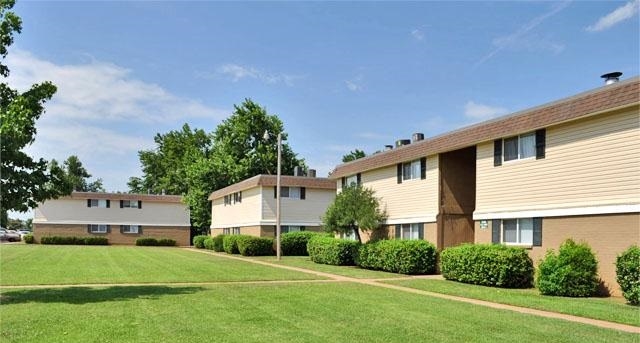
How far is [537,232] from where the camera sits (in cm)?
1714

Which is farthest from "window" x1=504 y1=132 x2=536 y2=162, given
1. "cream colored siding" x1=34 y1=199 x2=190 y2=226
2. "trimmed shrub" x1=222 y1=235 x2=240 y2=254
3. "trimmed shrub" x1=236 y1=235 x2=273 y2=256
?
"cream colored siding" x1=34 y1=199 x2=190 y2=226

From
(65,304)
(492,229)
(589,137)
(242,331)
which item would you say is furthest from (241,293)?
(589,137)

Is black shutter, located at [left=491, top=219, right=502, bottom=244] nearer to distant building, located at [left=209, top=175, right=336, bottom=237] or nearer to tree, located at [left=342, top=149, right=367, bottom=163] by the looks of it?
distant building, located at [left=209, top=175, right=336, bottom=237]

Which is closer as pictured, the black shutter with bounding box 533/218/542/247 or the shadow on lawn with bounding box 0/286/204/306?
the shadow on lawn with bounding box 0/286/204/306

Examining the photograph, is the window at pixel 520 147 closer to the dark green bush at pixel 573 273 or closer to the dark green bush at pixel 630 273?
the dark green bush at pixel 573 273

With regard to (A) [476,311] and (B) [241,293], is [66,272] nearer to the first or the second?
(B) [241,293]

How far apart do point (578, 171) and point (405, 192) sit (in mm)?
9396

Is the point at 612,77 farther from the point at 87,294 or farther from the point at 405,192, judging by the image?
the point at 87,294

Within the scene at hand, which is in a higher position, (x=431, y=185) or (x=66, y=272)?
(x=431, y=185)

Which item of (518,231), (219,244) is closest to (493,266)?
(518,231)

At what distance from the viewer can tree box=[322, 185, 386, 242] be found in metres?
25.4

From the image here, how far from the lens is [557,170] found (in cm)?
1655

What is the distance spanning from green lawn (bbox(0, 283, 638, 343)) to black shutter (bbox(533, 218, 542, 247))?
5.06 metres

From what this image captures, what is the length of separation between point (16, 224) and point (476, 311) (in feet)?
391
